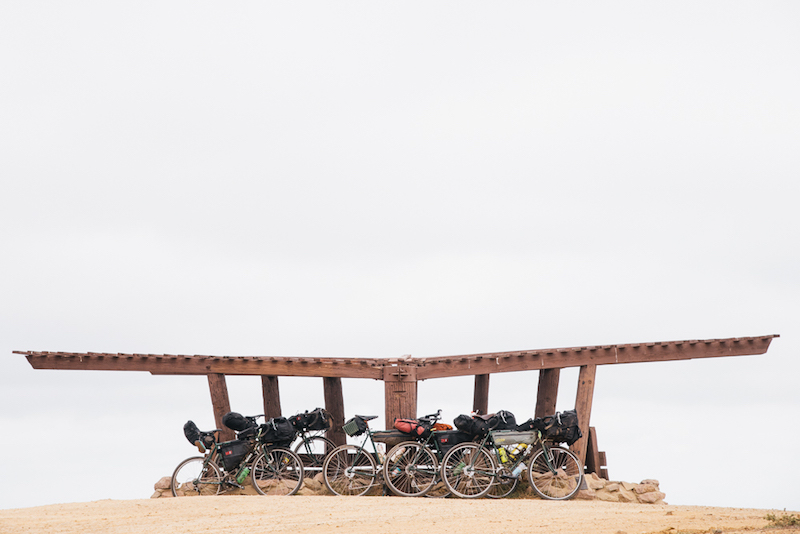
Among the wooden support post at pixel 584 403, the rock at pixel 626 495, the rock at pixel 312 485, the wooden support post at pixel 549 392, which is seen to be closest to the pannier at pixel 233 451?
the rock at pixel 312 485

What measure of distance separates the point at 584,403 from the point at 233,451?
18.8 feet

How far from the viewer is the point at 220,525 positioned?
1025 cm

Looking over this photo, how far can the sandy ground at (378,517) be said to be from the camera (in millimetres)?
9781

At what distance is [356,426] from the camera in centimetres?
1289

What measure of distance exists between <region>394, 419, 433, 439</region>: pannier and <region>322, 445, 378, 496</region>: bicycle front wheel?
66cm

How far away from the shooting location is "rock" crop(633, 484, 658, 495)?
13.6 meters

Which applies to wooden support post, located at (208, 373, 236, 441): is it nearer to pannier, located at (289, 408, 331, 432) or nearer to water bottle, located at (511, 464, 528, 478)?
pannier, located at (289, 408, 331, 432)

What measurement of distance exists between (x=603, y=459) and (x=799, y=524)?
5.14 meters

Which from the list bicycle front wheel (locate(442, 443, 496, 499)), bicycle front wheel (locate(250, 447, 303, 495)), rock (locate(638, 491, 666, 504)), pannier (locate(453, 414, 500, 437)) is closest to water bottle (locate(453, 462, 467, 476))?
bicycle front wheel (locate(442, 443, 496, 499))

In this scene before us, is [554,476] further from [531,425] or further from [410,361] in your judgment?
[410,361]

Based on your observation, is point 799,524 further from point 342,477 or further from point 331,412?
point 331,412

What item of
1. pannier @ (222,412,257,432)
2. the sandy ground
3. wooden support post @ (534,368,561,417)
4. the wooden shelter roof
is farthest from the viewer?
wooden support post @ (534,368,561,417)

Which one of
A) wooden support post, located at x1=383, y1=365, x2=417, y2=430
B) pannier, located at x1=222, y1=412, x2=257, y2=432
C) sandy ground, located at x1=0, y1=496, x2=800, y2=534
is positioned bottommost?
sandy ground, located at x1=0, y1=496, x2=800, y2=534

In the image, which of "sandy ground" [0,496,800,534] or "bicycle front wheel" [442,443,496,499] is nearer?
"sandy ground" [0,496,800,534]
